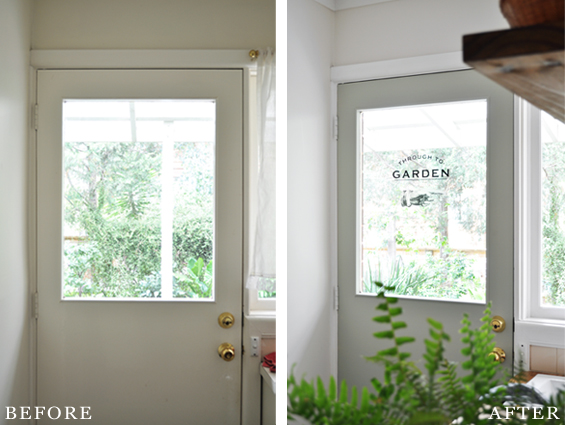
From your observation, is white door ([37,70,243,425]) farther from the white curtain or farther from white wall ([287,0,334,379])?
white wall ([287,0,334,379])

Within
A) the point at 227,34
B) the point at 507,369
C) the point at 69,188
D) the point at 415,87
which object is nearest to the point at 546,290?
the point at 507,369

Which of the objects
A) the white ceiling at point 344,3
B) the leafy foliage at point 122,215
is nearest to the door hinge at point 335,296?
the white ceiling at point 344,3

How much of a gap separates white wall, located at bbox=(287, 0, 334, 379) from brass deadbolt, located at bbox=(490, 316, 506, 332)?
0.42ft

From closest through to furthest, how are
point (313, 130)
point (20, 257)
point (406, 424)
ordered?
point (406, 424) < point (313, 130) < point (20, 257)

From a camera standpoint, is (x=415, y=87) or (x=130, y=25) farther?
(x=130, y=25)

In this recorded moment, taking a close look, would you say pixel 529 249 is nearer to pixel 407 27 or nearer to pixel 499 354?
pixel 499 354

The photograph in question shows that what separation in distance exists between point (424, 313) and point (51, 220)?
1.01 m

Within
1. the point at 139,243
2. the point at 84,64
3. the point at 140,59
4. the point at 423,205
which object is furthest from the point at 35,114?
the point at 423,205

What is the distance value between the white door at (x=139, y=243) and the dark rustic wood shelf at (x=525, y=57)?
861 mm

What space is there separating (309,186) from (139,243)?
0.79 m

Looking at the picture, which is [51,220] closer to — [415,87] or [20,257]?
[20,257]

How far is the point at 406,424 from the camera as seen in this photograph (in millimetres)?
240

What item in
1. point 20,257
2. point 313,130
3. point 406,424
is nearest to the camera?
point 406,424

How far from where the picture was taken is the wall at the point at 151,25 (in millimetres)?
981
